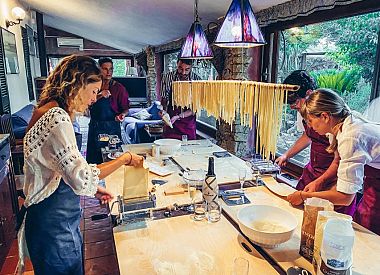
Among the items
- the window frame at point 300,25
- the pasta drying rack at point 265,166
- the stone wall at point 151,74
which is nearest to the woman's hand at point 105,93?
the window frame at point 300,25

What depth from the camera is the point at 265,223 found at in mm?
1268

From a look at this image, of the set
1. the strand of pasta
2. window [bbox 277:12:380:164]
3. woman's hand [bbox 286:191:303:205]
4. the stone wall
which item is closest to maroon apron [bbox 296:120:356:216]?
window [bbox 277:12:380:164]

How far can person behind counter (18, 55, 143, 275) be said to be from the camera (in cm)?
116

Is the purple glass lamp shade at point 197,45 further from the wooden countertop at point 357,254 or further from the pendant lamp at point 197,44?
the wooden countertop at point 357,254

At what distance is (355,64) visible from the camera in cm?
231

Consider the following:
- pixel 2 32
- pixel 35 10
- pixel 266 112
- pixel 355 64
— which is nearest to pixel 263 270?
pixel 266 112

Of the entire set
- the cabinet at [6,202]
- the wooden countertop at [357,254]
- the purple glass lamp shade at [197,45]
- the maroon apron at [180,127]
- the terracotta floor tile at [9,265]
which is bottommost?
the terracotta floor tile at [9,265]

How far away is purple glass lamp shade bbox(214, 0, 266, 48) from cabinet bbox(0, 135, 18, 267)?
1.94 metres

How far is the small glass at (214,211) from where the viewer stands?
4.48ft

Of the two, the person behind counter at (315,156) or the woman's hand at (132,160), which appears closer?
the woman's hand at (132,160)

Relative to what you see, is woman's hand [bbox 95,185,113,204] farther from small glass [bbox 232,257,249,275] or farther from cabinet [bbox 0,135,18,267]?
cabinet [bbox 0,135,18,267]

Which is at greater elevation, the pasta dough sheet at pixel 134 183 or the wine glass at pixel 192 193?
the pasta dough sheet at pixel 134 183

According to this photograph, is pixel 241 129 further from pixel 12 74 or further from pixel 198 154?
pixel 12 74

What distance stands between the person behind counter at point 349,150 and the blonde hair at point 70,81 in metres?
1.04
